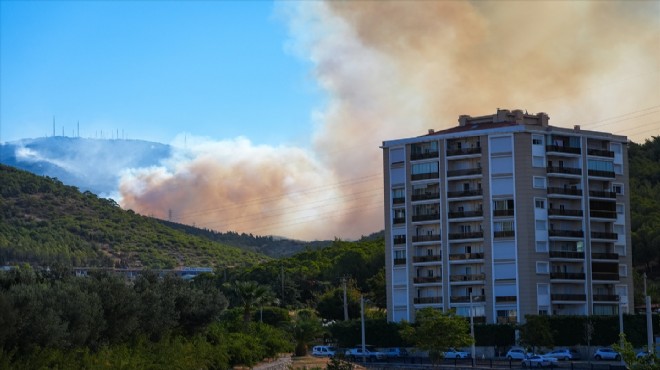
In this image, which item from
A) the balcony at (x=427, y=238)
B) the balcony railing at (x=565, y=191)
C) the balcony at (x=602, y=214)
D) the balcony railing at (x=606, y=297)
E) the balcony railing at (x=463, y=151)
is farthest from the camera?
the balcony at (x=427, y=238)

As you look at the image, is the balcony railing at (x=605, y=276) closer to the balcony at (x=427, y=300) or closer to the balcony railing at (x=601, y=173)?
the balcony railing at (x=601, y=173)

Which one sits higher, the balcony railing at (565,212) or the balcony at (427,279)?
the balcony railing at (565,212)

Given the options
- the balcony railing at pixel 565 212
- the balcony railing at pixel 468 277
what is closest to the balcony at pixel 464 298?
the balcony railing at pixel 468 277

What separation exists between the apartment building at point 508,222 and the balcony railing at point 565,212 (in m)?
0.11

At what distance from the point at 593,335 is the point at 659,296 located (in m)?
24.5

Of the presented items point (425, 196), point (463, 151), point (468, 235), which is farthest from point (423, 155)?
point (468, 235)

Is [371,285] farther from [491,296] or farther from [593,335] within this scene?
[593,335]

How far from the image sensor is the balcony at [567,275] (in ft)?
405

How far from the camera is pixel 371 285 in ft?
522

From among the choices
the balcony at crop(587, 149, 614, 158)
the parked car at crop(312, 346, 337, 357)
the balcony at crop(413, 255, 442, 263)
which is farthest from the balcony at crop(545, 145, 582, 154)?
the parked car at crop(312, 346, 337, 357)

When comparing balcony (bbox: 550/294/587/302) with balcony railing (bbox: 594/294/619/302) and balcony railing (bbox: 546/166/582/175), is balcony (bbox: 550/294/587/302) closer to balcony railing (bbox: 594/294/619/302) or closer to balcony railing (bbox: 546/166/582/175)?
balcony railing (bbox: 594/294/619/302)

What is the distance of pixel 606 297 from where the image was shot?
126750 mm

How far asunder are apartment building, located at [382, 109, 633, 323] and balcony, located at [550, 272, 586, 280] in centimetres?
16

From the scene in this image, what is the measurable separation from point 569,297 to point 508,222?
427 inches
